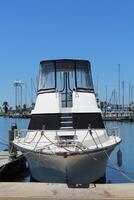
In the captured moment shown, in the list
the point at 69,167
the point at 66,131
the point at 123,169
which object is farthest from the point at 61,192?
the point at 123,169

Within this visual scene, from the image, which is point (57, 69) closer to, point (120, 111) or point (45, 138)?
point (45, 138)

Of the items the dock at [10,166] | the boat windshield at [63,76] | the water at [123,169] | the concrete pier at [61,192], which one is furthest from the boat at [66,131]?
the concrete pier at [61,192]

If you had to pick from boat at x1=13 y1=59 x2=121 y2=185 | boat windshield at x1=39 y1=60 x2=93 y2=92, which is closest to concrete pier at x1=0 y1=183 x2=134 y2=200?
boat at x1=13 y1=59 x2=121 y2=185

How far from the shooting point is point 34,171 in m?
22.5

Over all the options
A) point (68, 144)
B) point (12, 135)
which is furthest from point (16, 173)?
point (68, 144)

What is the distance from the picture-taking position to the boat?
2023cm

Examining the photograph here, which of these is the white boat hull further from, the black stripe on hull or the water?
the water

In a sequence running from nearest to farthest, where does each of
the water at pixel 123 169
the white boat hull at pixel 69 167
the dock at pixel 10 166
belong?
1. the white boat hull at pixel 69 167
2. the dock at pixel 10 166
3. the water at pixel 123 169

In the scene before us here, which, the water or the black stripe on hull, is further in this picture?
the water

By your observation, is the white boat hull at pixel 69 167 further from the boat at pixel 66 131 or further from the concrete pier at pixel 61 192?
the concrete pier at pixel 61 192

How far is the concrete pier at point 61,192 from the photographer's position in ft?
44.5

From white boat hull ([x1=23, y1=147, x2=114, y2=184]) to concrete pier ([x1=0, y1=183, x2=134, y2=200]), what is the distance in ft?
13.7

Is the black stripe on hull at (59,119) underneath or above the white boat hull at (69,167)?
above

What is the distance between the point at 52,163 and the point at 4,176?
6448 mm
